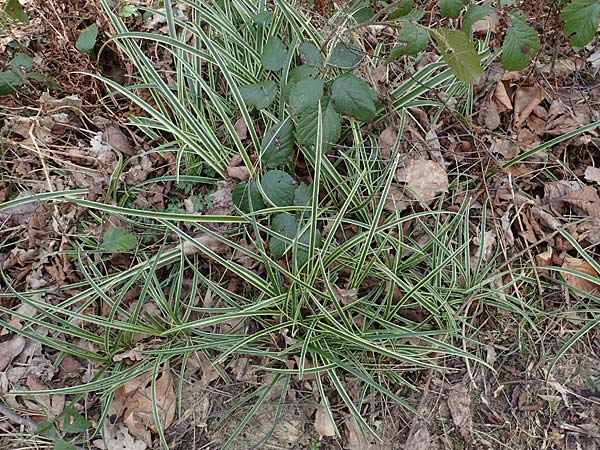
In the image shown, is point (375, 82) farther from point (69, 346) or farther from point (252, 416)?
point (69, 346)

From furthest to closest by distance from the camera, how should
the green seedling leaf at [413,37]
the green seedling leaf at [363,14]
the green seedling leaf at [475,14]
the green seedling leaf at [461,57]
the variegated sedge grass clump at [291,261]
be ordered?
the green seedling leaf at [363,14] → the variegated sedge grass clump at [291,261] → the green seedling leaf at [475,14] → the green seedling leaf at [413,37] → the green seedling leaf at [461,57]

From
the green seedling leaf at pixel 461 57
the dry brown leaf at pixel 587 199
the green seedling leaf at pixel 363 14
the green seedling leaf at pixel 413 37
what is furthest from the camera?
the dry brown leaf at pixel 587 199

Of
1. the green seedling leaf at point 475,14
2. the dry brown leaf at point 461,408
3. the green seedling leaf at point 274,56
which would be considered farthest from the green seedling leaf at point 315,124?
the dry brown leaf at point 461,408

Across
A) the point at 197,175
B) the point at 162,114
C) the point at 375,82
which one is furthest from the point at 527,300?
the point at 162,114

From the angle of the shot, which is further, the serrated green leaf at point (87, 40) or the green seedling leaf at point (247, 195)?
the serrated green leaf at point (87, 40)

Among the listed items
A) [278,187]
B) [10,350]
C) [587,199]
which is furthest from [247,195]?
[587,199]

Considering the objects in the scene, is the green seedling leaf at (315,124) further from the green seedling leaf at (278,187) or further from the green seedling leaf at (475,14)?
the green seedling leaf at (475,14)

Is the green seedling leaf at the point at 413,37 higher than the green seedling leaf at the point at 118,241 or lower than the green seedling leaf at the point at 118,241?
higher
